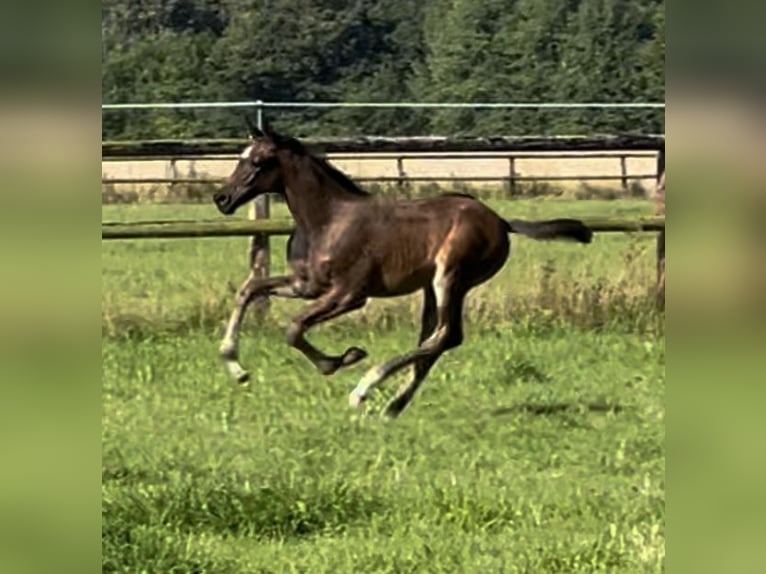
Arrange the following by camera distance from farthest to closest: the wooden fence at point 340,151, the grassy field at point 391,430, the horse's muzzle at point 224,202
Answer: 1. the horse's muzzle at point 224,202
2. the wooden fence at point 340,151
3. the grassy field at point 391,430

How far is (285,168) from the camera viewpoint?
2.56m

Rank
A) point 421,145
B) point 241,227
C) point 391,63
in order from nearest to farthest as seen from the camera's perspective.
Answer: point 391,63
point 421,145
point 241,227

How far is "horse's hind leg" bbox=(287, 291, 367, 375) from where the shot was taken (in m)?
2.58

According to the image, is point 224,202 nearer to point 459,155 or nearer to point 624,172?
point 459,155

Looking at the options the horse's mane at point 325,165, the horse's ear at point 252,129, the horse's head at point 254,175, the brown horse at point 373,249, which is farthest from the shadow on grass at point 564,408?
the horse's ear at point 252,129

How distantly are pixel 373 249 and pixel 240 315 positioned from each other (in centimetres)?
34

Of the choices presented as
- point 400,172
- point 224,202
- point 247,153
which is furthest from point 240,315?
point 400,172

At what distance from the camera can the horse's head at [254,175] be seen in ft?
8.32

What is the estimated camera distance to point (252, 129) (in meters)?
2.49

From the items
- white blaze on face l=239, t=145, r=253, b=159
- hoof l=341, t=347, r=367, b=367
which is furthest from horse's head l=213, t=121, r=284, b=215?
hoof l=341, t=347, r=367, b=367

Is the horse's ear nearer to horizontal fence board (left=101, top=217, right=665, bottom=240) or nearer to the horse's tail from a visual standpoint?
horizontal fence board (left=101, top=217, right=665, bottom=240)

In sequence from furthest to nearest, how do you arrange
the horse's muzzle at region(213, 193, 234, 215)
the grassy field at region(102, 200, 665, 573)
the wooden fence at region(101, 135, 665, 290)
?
the horse's muzzle at region(213, 193, 234, 215)
the wooden fence at region(101, 135, 665, 290)
the grassy field at region(102, 200, 665, 573)

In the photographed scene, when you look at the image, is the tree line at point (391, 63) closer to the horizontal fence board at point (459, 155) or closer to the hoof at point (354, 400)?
the horizontal fence board at point (459, 155)

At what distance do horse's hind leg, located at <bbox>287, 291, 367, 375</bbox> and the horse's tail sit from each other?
1.27 ft
